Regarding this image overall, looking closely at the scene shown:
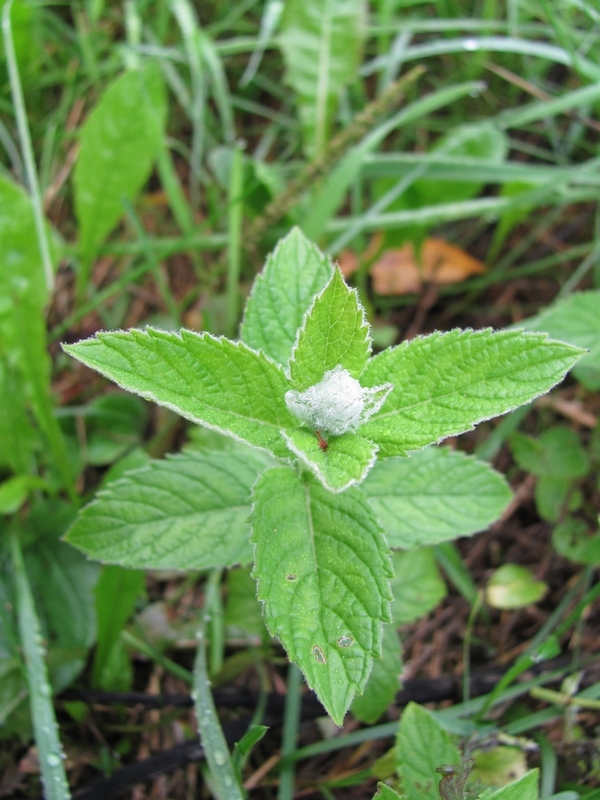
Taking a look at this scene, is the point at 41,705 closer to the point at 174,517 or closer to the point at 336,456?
the point at 174,517

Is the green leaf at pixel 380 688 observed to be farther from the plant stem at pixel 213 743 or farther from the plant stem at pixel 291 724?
the plant stem at pixel 213 743

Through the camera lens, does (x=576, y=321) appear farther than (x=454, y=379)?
Yes

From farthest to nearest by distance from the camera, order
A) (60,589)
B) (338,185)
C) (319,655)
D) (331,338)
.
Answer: (338,185) → (60,589) → (331,338) → (319,655)

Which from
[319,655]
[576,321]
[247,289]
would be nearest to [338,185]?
[247,289]

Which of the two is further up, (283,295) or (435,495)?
(283,295)

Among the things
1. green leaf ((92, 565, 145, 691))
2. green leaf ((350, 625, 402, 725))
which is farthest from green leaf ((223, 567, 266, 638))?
green leaf ((350, 625, 402, 725))

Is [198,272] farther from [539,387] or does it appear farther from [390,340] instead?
[539,387]

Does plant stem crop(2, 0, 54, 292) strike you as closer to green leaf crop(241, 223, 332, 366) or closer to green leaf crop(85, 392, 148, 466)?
green leaf crop(85, 392, 148, 466)

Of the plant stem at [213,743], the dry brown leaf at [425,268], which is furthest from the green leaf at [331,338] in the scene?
the dry brown leaf at [425,268]
